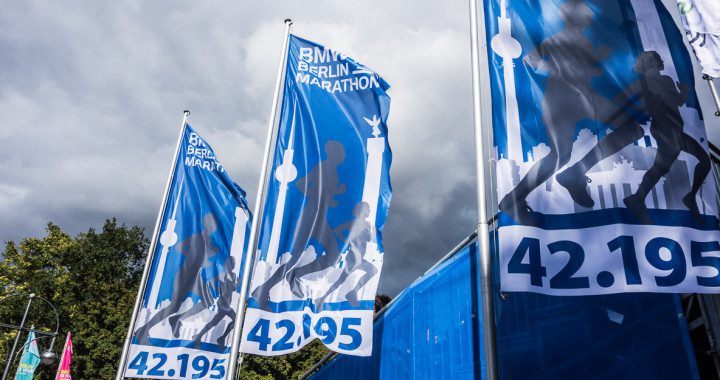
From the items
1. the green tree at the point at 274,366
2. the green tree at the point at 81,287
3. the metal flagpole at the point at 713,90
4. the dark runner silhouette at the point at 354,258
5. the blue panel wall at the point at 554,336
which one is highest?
the green tree at the point at 81,287

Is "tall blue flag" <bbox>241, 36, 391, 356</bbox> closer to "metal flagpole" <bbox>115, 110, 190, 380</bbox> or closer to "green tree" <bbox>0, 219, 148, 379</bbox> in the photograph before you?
"metal flagpole" <bbox>115, 110, 190, 380</bbox>

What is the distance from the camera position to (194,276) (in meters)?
9.04

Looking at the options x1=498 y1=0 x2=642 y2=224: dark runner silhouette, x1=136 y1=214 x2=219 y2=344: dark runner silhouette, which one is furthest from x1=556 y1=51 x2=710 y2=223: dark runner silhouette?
x1=136 y1=214 x2=219 y2=344: dark runner silhouette

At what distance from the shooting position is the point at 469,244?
5.59m

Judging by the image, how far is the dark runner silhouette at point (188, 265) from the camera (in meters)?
8.41

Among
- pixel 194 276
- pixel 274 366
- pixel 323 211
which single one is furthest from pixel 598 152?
pixel 274 366

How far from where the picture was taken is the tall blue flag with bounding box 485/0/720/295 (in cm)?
370

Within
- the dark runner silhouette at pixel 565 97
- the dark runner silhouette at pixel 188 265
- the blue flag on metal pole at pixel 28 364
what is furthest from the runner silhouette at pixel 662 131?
the blue flag on metal pole at pixel 28 364

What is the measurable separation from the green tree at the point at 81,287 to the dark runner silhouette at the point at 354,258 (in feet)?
110

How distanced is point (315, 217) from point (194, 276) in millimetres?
4121

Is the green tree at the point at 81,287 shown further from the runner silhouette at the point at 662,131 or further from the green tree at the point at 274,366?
the runner silhouette at the point at 662,131

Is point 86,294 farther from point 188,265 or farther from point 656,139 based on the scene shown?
point 656,139

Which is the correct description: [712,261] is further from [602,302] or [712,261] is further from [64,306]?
[64,306]

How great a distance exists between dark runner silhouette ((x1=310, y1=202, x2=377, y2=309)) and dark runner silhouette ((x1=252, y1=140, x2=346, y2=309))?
116mm
